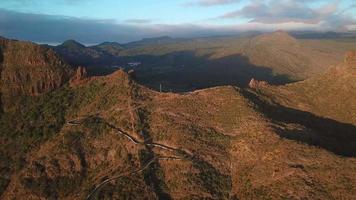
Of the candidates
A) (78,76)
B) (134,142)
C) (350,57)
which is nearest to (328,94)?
(350,57)

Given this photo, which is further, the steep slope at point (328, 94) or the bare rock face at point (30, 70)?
the steep slope at point (328, 94)

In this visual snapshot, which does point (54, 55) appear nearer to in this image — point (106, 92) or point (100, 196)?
point (106, 92)

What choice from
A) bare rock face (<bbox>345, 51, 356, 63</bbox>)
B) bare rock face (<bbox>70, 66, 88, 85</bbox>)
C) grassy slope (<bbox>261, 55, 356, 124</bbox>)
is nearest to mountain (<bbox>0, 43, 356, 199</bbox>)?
bare rock face (<bbox>70, 66, 88, 85</bbox>)

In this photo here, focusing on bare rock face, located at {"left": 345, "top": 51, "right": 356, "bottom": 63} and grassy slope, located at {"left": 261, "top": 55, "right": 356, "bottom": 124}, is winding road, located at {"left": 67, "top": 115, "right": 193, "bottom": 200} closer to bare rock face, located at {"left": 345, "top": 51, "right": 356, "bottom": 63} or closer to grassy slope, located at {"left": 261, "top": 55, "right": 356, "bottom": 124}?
grassy slope, located at {"left": 261, "top": 55, "right": 356, "bottom": 124}

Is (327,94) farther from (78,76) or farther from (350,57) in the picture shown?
(78,76)

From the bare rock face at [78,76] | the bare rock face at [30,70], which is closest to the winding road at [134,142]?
the bare rock face at [78,76]

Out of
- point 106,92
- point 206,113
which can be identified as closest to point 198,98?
point 206,113

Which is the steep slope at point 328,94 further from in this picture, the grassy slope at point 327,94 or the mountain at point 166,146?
the mountain at point 166,146
